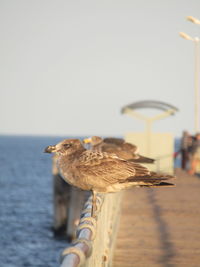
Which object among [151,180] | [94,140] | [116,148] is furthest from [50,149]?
[116,148]

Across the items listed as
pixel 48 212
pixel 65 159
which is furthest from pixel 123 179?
pixel 48 212

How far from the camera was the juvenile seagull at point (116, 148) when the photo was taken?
9781 mm

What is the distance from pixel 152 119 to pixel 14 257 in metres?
11.3

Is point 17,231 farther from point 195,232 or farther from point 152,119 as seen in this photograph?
point 195,232

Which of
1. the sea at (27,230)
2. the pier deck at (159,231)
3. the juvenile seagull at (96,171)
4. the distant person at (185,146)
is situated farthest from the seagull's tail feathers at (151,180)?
the sea at (27,230)

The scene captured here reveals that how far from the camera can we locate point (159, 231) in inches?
392

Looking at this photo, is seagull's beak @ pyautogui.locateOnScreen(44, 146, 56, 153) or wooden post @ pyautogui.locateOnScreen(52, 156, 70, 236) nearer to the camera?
seagull's beak @ pyautogui.locateOnScreen(44, 146, 56, 153)

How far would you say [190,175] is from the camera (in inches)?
933

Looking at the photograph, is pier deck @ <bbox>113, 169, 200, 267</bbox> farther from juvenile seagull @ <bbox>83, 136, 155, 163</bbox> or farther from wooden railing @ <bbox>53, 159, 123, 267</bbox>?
juvenile seagull @ <bbox>83, 136, 155, 163</bbox>

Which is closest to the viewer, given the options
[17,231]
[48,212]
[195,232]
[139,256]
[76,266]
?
[76,266]

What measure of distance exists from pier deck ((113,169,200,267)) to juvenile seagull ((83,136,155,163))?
1597 mm

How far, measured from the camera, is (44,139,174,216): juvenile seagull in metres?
5.46

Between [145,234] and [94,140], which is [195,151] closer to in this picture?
[94,140]

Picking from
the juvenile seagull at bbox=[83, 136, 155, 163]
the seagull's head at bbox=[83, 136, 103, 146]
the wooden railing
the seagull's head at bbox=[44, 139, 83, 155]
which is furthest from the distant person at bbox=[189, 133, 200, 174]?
the seagull's head at bbox=[44, 139, 83, 155]
